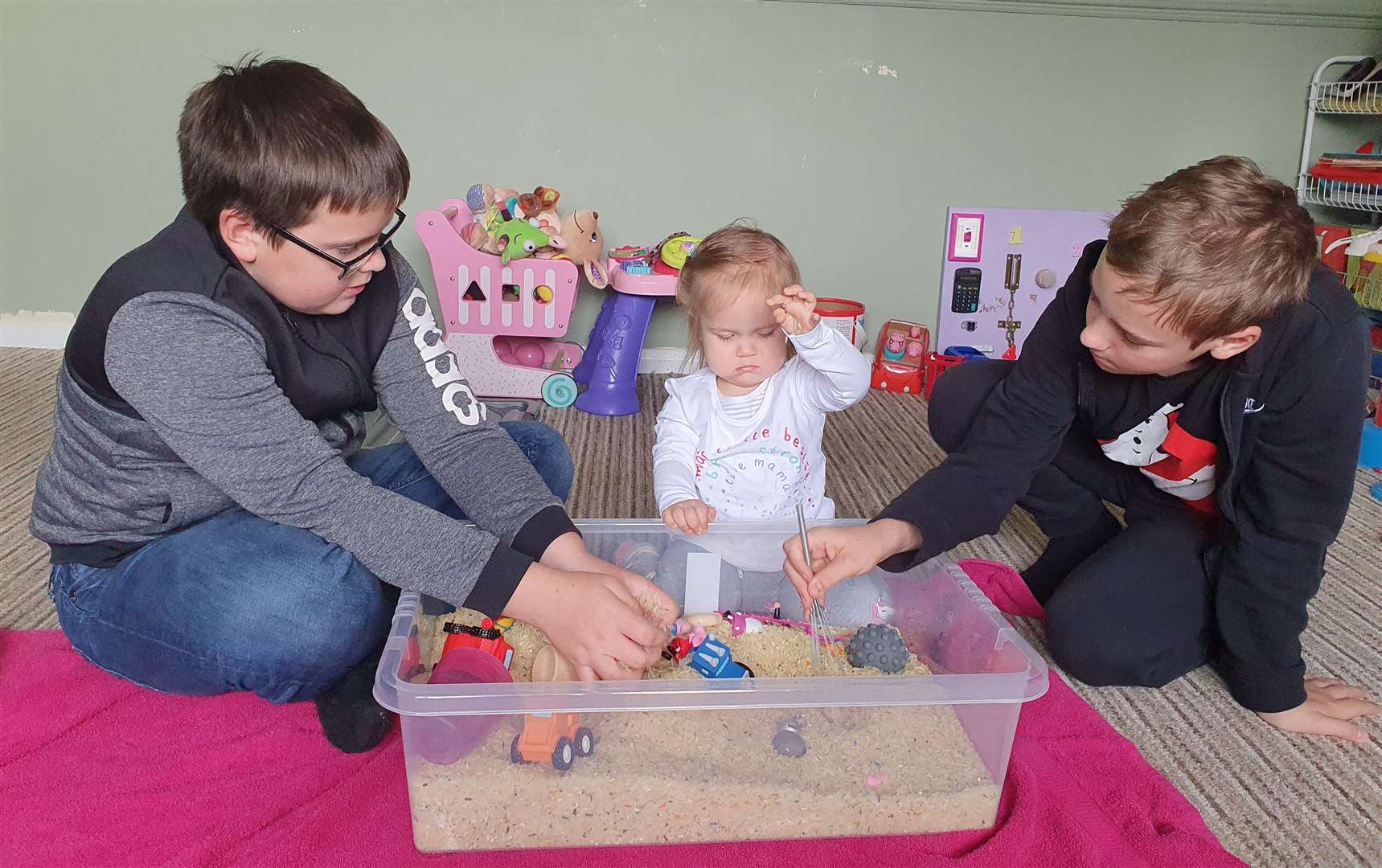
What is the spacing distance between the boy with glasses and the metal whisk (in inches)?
5.6

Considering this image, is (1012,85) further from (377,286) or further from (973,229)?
(377,286)

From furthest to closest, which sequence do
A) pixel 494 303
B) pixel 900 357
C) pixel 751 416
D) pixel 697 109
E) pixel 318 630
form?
1. pixel 900 357
2. pixel 697 109
3. pixel 494 303
4. pixel 751 416
5. pixel 318 630

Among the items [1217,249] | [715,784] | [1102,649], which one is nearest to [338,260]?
[715,784]

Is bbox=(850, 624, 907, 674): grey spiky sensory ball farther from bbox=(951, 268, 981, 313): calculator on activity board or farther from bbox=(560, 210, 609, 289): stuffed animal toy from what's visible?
bbox=(951, 268, 981, 313): calculator on activity board

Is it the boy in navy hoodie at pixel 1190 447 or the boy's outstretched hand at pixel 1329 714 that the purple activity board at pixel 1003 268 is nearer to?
the boy in navy hoodie at pixel 1190 447

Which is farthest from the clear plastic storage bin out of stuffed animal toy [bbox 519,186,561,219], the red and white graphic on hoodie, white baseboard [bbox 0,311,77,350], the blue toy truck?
white baseboard [bbox 0,311,77,350]

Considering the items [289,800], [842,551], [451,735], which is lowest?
[289,800]

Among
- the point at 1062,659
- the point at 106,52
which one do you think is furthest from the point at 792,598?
the point at 106,52

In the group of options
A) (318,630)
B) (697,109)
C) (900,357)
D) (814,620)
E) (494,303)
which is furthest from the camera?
(900,357)

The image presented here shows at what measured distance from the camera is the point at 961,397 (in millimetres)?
1282

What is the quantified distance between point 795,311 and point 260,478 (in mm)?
540

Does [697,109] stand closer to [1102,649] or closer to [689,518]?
[689,518]

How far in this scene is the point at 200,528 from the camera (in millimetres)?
878

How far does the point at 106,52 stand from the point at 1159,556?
2220 millimetres
